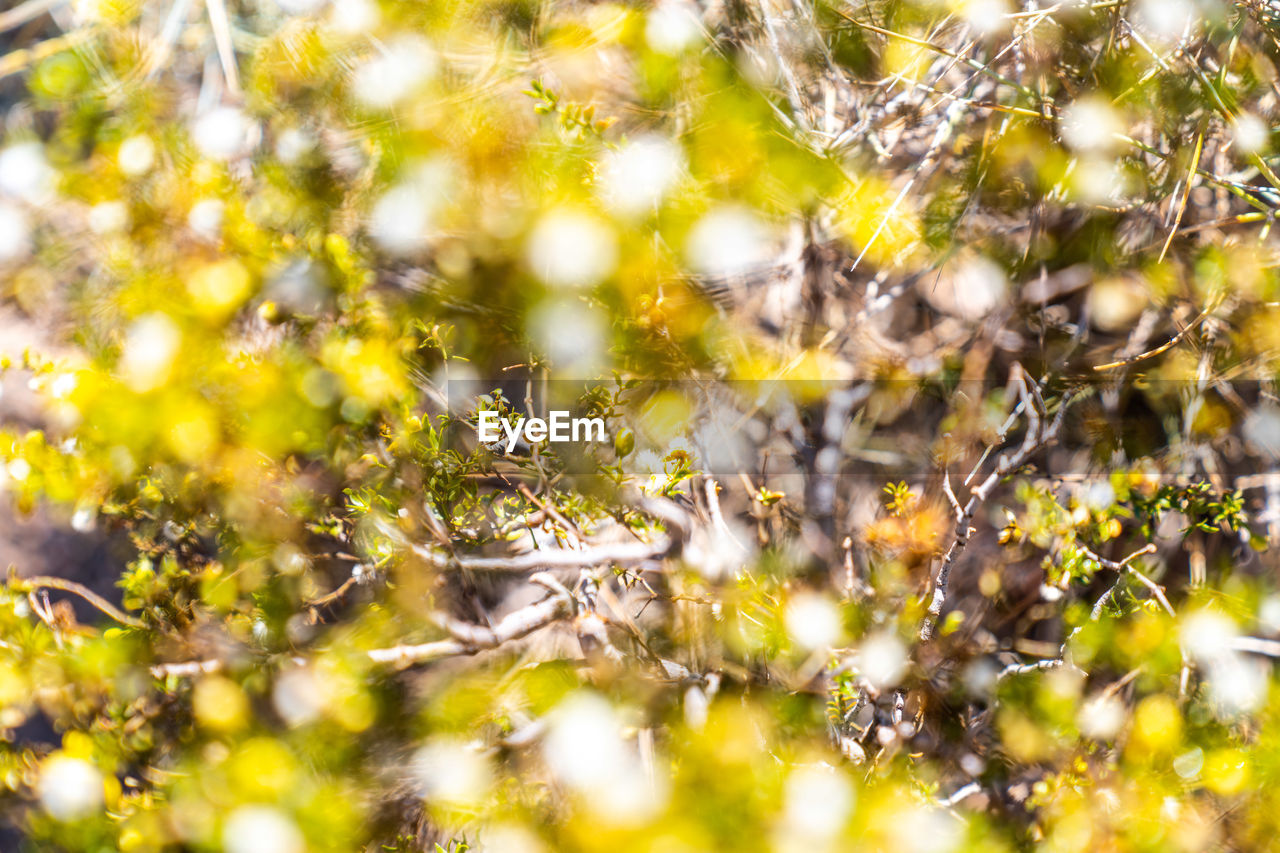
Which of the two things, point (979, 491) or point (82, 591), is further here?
point (82, 591)

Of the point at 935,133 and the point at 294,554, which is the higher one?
the point at 935,133

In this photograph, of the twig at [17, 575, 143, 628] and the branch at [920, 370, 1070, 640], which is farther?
the twig at [17, 575, 143, 628]

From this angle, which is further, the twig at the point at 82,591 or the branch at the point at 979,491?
the twig at the point at 82,591

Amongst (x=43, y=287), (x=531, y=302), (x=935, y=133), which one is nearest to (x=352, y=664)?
(x=531, y=302)

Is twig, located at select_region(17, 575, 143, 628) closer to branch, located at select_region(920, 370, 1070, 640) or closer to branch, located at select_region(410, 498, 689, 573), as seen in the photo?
branch, located at select_region(410, 498, 689, 573)

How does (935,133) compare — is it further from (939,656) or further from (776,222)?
(939,656)

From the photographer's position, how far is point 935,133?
2.57 ft

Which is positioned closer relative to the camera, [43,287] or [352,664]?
[352,664]

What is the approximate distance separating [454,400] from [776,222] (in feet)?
1.37

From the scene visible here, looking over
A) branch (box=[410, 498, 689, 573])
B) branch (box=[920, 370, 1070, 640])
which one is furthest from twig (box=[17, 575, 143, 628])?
branch (box=[920, 370, 1070, 640])

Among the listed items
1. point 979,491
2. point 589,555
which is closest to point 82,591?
point 589,555

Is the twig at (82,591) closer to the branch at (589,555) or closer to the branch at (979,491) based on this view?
the branch at (589,555)

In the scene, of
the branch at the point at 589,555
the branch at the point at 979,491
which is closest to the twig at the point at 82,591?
the branch at the point at 589,555

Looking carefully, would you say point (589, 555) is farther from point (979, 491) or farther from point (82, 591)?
point (82, 591)
